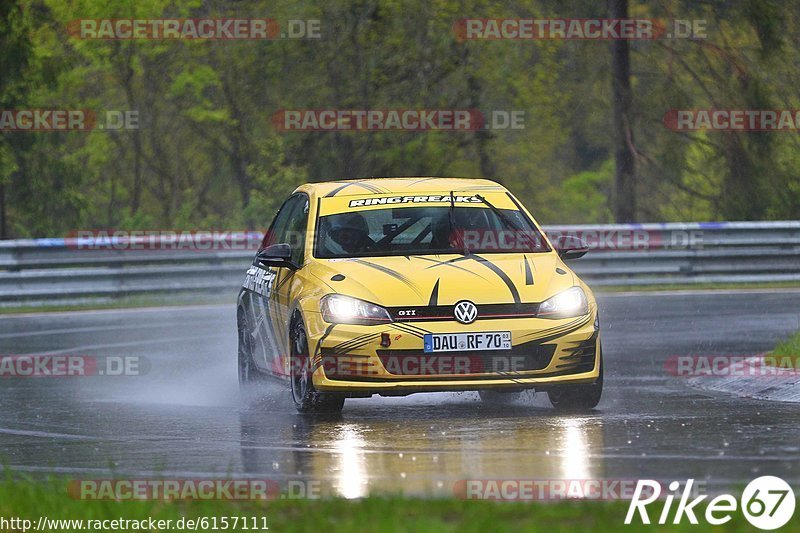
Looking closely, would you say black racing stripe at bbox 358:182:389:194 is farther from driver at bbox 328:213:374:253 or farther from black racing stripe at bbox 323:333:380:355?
black racing stripe at bbox 323:333:380:355

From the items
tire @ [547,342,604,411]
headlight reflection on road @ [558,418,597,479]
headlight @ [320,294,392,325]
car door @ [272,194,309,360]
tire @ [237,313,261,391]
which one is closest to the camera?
headlight reflection on road @ [558,418,597,479]

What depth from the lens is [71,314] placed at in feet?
75.6

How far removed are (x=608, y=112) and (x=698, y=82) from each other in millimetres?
2726

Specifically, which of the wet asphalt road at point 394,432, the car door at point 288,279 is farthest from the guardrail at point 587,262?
the car door at point 288,279

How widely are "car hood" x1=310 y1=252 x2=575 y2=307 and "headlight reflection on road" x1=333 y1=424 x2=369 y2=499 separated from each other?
0.92 meters

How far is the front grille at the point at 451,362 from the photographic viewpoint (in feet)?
34.9

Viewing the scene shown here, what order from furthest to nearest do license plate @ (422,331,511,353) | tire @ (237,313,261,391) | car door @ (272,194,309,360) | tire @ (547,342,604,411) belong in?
1. tire @ (237,313,261,391)
2. car door @ (272,194,309,360)
3. tire @ (547,342,604,411)
4. license plate @ (422,331,511,353)

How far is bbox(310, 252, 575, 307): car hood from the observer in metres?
10.8

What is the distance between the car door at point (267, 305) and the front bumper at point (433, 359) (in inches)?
41.8

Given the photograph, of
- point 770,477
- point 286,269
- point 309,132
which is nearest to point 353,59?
point 309,132

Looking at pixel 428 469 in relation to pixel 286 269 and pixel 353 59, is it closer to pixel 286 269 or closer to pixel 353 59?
pixel 286 269

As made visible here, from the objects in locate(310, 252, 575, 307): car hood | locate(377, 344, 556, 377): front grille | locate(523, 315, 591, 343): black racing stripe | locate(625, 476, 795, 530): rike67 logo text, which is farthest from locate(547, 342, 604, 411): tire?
locate(625, 476, 795, 530): rike67 logo text

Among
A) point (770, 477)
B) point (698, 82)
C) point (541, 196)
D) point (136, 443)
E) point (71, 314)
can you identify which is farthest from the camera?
point (541, 196)

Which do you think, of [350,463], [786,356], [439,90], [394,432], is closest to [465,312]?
[394,432]
